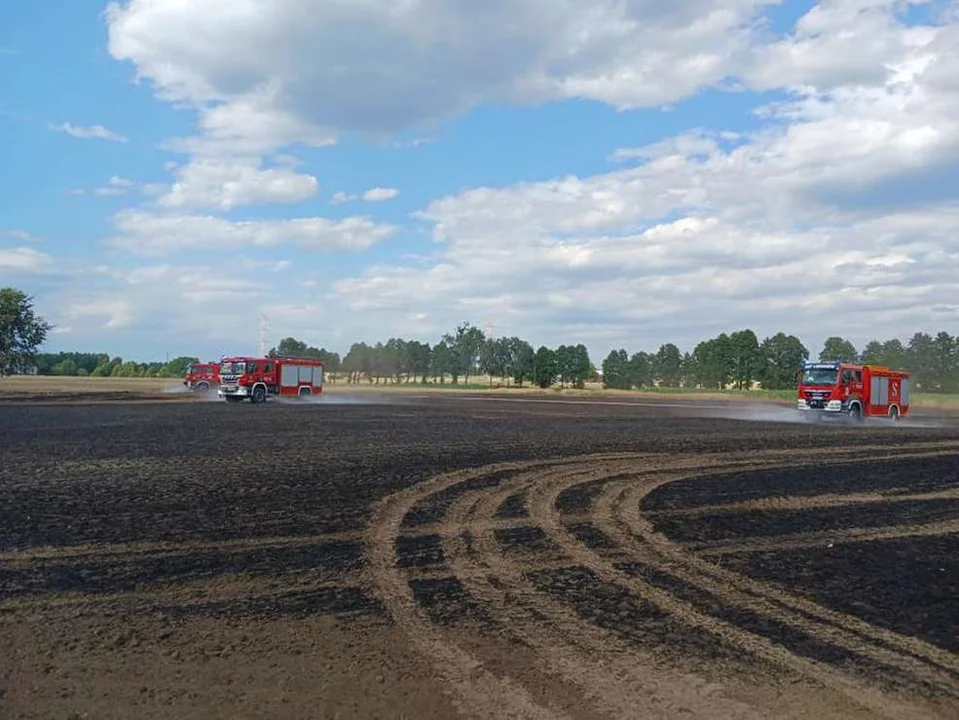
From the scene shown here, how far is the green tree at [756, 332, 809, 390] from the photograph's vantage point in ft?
406

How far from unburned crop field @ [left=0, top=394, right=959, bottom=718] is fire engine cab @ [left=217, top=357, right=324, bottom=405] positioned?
1282 inches

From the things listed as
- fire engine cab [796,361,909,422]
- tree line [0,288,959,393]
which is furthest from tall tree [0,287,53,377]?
fire engine cab [796,361,909,422]

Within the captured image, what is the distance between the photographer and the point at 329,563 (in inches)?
347

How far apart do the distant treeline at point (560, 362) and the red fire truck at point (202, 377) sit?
200ft

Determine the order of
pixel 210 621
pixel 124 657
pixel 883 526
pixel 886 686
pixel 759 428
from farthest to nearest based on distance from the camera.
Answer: pixel 759 428, pixel 883 526, pixel 210 621, pixel 124 657, pixel 886 686

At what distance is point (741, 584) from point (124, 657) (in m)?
5.40

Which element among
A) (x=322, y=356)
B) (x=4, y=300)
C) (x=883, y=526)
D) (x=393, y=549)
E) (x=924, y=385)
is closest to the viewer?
(x=393, y=549)

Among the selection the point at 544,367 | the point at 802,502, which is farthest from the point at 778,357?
the point at 802,502

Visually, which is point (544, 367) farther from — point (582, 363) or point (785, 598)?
point (785, 598)

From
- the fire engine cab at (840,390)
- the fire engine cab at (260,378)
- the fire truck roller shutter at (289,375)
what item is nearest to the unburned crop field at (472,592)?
the fire engine cab at (840,390)

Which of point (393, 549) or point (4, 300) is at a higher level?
point (4, 300)

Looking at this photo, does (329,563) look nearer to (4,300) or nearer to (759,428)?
(759,428)

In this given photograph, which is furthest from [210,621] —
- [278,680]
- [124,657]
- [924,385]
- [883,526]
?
[924,385]

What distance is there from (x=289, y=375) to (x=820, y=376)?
30455mm
